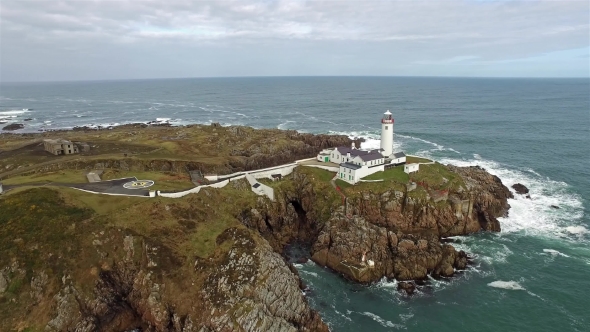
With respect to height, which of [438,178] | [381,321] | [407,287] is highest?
[438,178]

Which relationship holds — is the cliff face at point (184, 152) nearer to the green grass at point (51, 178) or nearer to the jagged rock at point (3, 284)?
the green grass at point (51, 178)

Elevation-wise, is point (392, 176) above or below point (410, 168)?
below

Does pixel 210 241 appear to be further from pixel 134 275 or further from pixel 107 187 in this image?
pixel 107 187

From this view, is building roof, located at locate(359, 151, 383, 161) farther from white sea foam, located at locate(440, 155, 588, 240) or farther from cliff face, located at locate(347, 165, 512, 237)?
white sea foam, located at locate(440, 155, 588, 240)

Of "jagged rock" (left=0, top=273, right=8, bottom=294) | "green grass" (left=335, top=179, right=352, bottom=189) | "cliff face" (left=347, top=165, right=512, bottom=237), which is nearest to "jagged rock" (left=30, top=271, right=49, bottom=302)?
"jagged rock" (left=0, top=273, right=8, bottom=294)

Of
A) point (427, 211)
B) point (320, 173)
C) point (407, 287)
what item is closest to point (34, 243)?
point (320, 173)

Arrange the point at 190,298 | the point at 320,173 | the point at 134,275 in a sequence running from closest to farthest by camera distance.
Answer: the point at 190,298 < the point at 134,275 < the point at 320,173

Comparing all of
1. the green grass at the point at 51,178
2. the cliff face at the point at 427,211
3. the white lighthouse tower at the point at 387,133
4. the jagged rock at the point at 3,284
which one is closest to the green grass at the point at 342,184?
the cliff face at the point at 427,211

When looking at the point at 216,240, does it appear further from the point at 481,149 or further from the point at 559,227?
the point at 481,149
